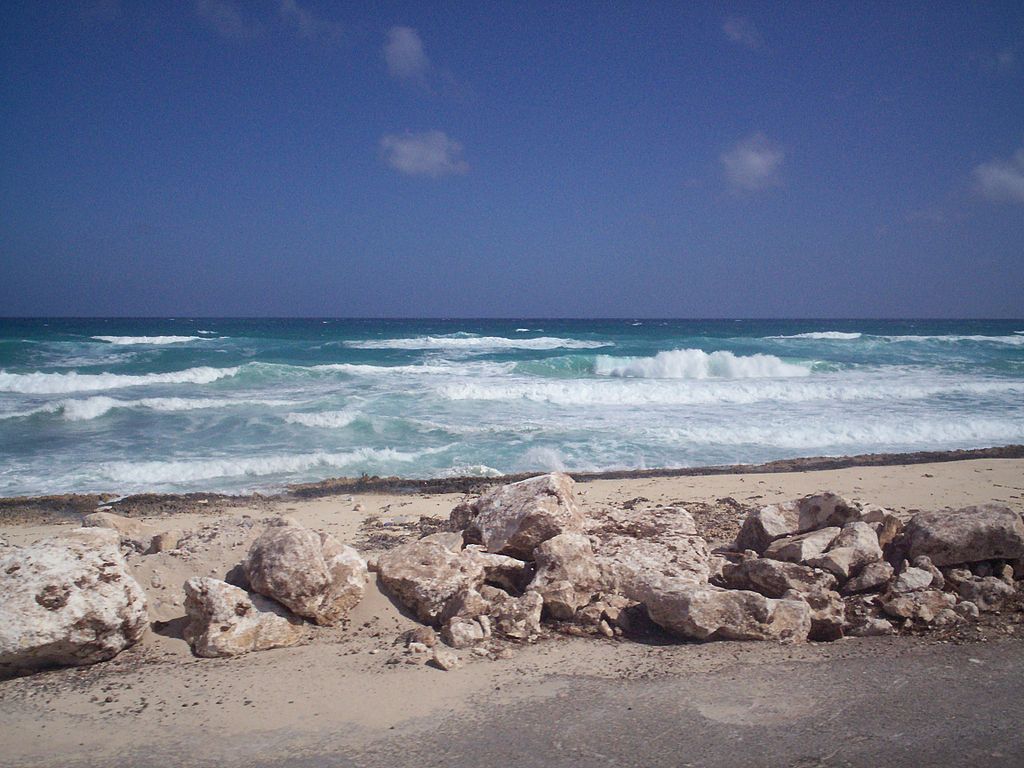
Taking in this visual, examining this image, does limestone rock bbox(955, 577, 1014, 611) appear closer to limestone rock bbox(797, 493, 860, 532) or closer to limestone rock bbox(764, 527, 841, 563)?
limestone rock bbox(764, 527, 841, 563)

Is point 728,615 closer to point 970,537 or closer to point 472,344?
point 970,537

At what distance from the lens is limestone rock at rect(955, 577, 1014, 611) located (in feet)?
13.5

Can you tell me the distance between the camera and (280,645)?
3.88m

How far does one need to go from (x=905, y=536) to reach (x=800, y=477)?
14.3 feet

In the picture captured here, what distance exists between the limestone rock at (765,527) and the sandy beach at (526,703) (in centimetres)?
148

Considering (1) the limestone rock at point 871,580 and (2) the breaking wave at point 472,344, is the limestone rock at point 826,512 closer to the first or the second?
(1) the limestone rock at point 871,580

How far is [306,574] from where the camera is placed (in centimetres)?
404

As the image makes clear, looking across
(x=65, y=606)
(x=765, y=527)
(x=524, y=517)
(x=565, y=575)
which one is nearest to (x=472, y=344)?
(x=765, y=527)

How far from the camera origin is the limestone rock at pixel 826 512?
17.2ft

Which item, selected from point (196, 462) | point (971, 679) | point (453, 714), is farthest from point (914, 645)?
point (196, 462)

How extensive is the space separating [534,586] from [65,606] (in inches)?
102

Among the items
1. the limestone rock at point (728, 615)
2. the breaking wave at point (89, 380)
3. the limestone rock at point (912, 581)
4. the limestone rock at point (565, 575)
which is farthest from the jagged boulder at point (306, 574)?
the breaking wave at point (89, 380)

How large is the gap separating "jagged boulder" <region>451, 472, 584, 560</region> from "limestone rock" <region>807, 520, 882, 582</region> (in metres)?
1.69

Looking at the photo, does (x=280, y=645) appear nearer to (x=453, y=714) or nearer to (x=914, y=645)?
(x=453, y=714)
